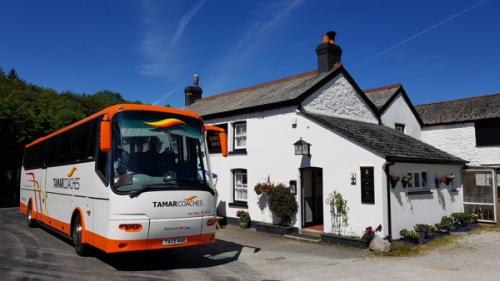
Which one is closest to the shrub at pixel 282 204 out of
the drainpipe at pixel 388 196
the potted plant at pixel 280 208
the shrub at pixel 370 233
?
the potted plant at pixel 280 208

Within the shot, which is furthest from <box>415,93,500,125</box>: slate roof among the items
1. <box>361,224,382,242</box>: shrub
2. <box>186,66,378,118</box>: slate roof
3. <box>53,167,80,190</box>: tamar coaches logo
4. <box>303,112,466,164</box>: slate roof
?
<box>53,167,80,190</box>: tamar coaches logo

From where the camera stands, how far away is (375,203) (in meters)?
11.4

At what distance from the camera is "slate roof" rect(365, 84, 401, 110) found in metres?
19.5

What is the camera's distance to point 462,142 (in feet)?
68.9

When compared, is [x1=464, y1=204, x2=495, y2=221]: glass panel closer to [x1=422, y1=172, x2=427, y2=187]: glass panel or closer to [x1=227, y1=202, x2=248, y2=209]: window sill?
[x1=422, y1=172, x2=427, y2=187]: glass panel

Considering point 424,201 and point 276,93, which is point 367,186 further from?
point 276,93

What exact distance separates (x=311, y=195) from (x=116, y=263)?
8.13 metres

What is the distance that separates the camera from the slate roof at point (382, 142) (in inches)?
476

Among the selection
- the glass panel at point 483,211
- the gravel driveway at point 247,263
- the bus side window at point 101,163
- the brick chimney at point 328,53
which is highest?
the brick chimney at point 328,53

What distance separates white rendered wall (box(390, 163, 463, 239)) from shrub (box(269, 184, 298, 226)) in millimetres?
3572

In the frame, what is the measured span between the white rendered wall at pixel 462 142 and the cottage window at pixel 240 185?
40.2ft

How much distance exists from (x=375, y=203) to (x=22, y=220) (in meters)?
15.2

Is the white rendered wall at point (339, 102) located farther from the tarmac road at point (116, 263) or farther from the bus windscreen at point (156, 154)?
the bus windscreen at point (156, 154)

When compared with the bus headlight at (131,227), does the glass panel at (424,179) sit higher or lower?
higher
